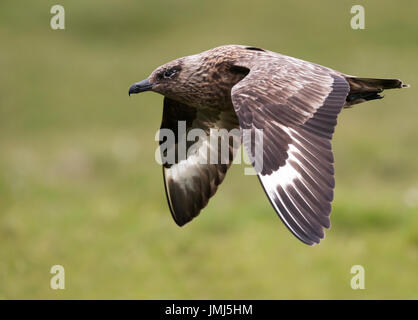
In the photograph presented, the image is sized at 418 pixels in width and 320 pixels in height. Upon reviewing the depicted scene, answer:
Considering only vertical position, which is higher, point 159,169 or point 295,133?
point 295,133

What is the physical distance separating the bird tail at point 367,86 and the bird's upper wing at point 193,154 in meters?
0.97

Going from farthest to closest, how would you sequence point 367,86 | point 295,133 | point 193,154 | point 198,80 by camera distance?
1. point 193,154
2. point 198,80
3. point 367,86
4. point 295,133

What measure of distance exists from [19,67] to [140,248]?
18.9 feet

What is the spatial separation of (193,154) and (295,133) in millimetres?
1731

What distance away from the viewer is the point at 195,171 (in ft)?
23.0

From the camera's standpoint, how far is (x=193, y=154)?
708cm

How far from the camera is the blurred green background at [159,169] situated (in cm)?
929

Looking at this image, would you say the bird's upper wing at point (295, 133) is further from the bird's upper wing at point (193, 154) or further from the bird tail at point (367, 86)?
the bird's upper wing at point (193, 154)

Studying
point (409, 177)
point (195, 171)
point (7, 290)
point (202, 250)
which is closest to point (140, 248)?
point (202, 250)

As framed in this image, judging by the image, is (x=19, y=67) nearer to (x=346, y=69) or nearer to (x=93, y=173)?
(x=93, y=173)

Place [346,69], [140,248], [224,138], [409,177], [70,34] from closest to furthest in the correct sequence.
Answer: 1. [224,138]
2. [140,248]
3. [409,177]
4. [346,69]
5. [70,34]

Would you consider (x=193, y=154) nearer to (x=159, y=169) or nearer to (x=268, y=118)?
(x=268, y=118)

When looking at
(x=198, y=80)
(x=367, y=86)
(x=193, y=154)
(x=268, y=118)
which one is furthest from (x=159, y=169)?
(x=268, y=118)

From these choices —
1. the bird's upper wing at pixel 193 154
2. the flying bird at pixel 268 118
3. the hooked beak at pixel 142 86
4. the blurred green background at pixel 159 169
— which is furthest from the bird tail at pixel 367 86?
the blurred green background at pixel 159 169
